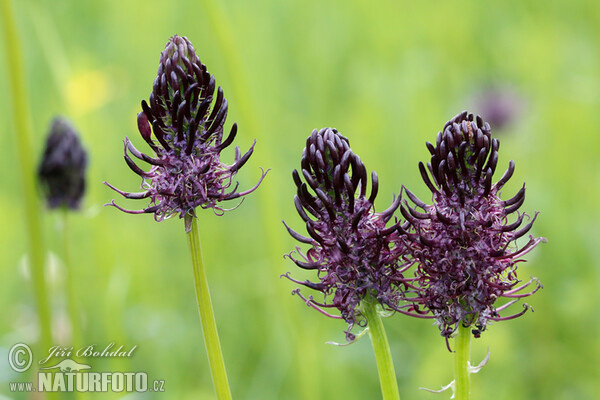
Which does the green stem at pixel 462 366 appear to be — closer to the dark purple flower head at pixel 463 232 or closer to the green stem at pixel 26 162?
the dark purple flower head at pixel 463 232

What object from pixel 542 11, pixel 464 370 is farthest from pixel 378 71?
pixel 464 370

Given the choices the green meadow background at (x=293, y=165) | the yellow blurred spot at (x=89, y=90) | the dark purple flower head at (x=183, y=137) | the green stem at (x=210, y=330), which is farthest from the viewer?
the yellow blurred spot at (x=89, y=90)

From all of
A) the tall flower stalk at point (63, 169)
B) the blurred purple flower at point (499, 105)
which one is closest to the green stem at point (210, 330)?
the tall flower stalk at point (63, 169)

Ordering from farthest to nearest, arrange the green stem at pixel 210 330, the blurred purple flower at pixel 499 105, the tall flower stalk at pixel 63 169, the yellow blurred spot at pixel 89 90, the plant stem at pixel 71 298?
the blurred purple flower at pixel 499 105
the yellow blurred spot at pixel 89 90
the tall flower stalk at pixel 63 169
the plant stem at pixel 71 298
the green stem at pixel 210 330

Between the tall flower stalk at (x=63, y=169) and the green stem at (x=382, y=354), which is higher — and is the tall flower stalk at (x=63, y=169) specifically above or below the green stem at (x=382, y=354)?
above

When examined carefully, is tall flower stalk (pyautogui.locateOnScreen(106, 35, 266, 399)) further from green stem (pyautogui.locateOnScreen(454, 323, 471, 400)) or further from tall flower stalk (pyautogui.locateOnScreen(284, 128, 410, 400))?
green stem (pyautogui.locateOnScreen(454, 323, 471, 400))

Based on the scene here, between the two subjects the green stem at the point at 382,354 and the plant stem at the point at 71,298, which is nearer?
the green stem at the point at 382,354
